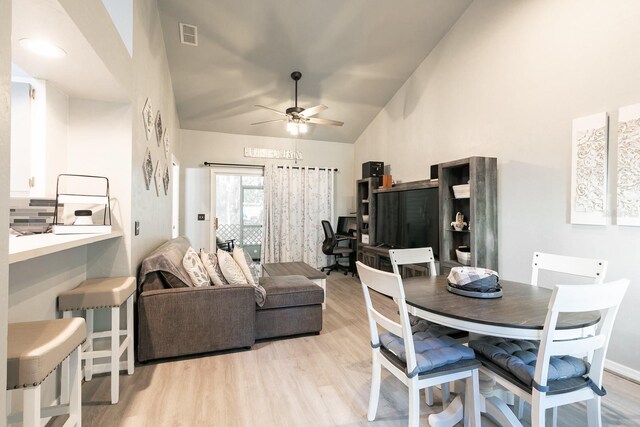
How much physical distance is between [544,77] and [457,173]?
1236 millimetres

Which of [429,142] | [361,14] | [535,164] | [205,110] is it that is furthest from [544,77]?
[205,110]

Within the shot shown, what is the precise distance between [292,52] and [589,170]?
3410 millimetres

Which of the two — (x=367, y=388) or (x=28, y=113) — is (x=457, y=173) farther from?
(x=28, y=113)

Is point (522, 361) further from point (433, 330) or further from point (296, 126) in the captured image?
point (296, 126)

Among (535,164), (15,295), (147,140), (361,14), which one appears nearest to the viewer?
(15,295)

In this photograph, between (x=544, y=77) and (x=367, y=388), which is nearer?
(x=367, y=388)

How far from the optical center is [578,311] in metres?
1.20

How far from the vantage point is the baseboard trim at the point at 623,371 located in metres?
2.15

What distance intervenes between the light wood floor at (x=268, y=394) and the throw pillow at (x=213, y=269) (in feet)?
1.96

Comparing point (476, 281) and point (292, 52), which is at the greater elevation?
point (292, 52)

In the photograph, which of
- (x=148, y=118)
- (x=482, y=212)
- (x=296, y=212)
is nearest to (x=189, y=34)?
(x=148, y=118)

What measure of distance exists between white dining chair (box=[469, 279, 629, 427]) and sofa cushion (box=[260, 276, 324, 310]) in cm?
Answer: 160

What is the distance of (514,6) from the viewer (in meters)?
3.08

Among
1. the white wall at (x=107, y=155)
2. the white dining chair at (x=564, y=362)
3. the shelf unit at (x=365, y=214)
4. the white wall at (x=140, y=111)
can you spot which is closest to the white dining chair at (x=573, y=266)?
the white dining chair at (x=564, y=362)
